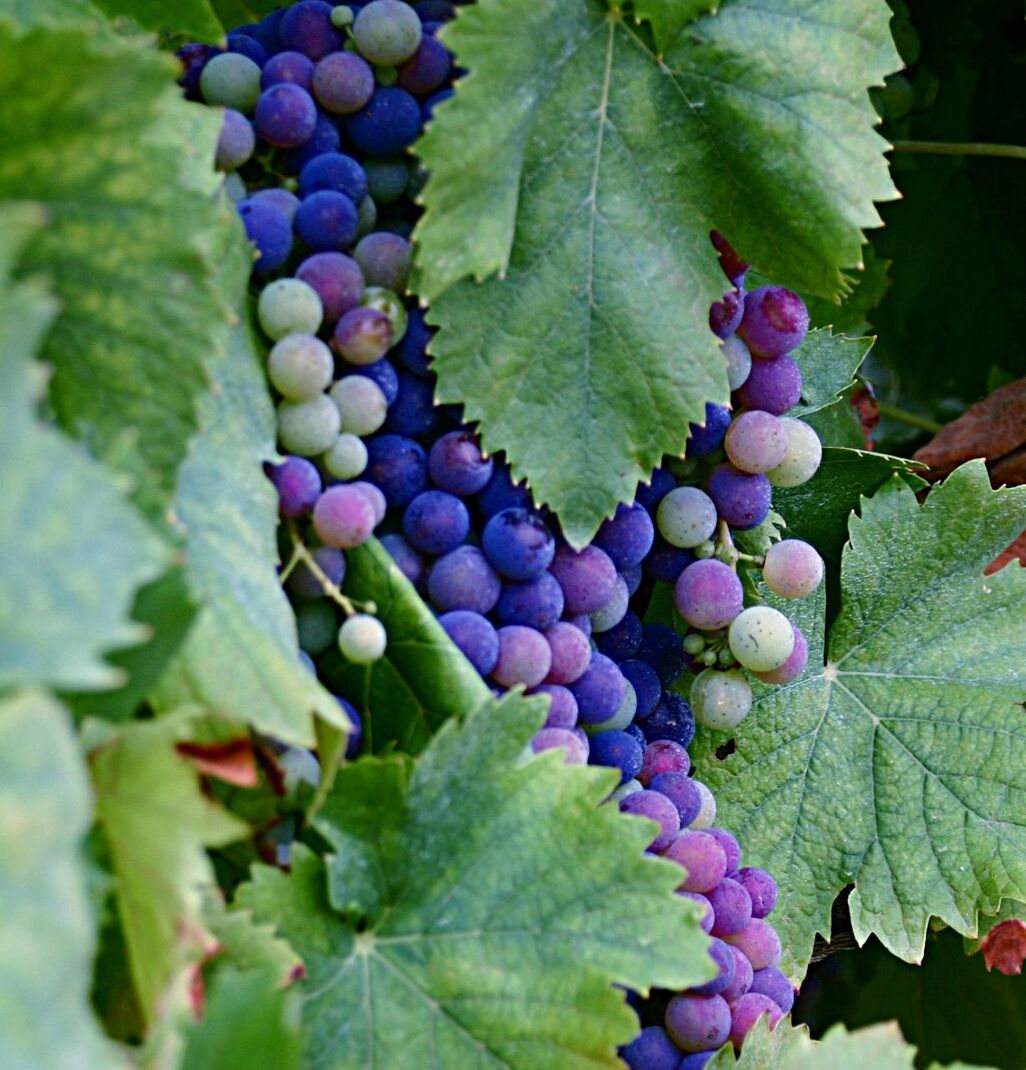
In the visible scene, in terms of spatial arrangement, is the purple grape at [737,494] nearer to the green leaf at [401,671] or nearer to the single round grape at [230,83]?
the green leaf at [401,671]

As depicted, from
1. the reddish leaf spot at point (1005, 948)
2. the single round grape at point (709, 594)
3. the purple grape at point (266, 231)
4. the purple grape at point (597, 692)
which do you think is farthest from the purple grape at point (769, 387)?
the reddish leaf spot at point (1005, 948)

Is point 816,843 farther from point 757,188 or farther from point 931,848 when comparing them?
point 757,188

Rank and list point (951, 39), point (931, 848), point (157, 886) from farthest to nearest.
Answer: point (951, 39) < point (931, 848) < point (157, 886)

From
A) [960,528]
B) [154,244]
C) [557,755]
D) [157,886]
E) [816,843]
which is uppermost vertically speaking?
[154,244]

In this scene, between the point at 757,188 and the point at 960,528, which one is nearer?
the point at 757,188

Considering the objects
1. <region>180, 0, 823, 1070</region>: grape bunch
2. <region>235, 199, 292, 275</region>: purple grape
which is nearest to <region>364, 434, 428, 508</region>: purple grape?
<region>180, 0, 823, 1070</region>: grape bunch

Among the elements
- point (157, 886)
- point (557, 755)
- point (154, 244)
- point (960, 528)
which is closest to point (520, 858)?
point (557, 755)
